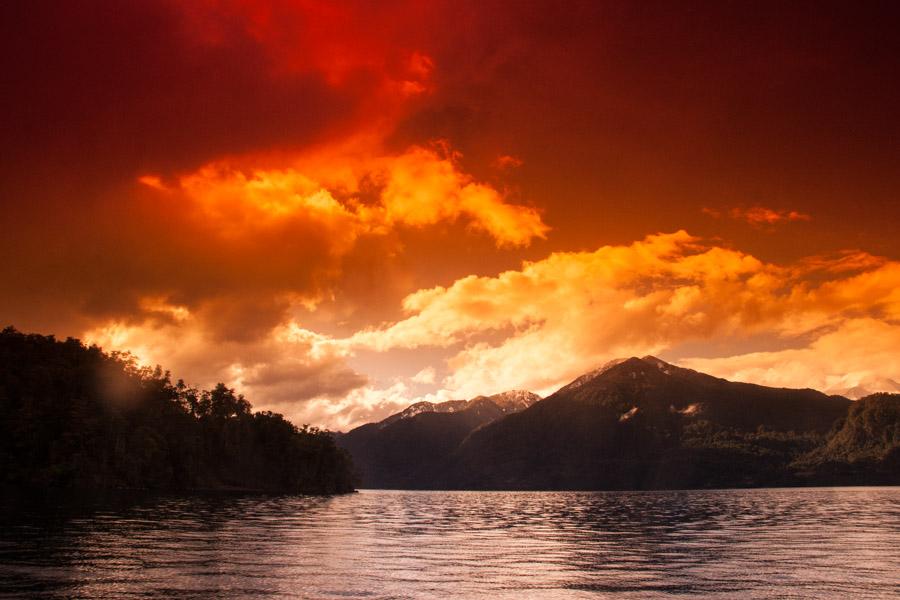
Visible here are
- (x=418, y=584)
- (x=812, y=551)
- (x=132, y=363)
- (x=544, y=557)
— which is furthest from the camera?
(x=132, y=363)

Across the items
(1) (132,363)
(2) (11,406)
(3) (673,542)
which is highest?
(1) (132,363)

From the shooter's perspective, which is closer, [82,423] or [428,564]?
[428,564]

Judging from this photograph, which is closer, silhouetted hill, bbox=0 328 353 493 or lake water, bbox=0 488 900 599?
lake water, bbox=0 488 900 599

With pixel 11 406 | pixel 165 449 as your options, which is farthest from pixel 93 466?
pixel 165 449

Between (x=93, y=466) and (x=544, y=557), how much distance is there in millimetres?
128715

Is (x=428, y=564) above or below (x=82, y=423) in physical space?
below

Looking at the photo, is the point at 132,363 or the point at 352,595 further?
the point at 132,363

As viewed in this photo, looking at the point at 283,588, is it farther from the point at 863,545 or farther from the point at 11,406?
the point at 11,406

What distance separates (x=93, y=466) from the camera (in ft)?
445

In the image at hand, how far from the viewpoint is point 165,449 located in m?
169

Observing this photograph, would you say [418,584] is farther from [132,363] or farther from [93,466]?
[132,363]

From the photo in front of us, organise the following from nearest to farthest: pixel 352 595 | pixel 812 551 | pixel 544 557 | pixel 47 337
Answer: pixel 352 595 → pixel 544 557 → pixel 812 551 → pixel 47 337

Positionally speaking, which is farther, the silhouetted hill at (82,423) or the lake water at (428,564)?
the silhouetted hill at (82,423)

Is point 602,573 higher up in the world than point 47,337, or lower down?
lower down
